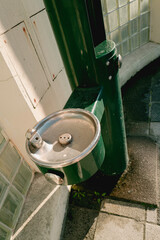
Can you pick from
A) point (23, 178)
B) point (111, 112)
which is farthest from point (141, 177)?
point (23, 178)

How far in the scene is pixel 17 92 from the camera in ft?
4.61

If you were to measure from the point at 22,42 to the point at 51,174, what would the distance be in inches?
40.2

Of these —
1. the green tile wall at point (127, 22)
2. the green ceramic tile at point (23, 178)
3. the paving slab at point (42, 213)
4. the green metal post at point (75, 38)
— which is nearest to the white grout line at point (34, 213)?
the paving slab at point (42, 213)

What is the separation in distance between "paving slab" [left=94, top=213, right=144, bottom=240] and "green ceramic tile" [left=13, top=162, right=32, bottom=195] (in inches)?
36.0

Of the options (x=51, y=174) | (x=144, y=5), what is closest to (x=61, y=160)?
(x=51, y=174)

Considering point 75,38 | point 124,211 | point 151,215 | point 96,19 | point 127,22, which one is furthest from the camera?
point 127,22

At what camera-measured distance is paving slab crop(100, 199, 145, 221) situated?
2000 millimetres

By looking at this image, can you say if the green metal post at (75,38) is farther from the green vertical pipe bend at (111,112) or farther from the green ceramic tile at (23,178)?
the green ceramic tile at (23,178)

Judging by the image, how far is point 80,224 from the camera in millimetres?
2057

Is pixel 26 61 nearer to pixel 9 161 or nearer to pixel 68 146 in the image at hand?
pixel 68 146

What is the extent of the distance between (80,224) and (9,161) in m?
1.09

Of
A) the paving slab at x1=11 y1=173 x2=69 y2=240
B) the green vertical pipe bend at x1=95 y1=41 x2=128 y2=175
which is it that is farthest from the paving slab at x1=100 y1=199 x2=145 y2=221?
the paving slab at x1=11 y1=173 x2=69 y2=240

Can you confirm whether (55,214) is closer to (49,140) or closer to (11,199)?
(11,199)

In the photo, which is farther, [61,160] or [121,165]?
[121,165]
